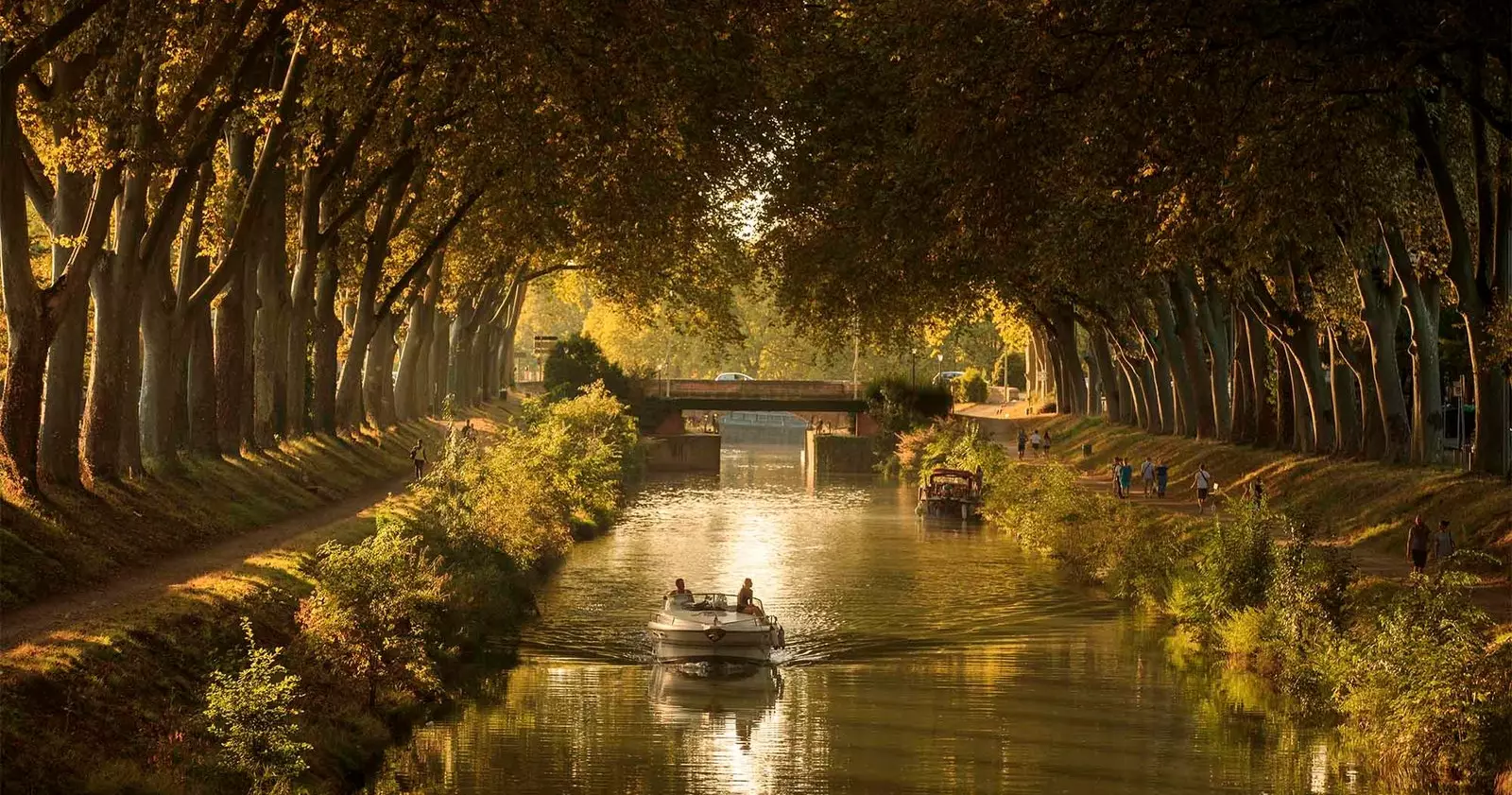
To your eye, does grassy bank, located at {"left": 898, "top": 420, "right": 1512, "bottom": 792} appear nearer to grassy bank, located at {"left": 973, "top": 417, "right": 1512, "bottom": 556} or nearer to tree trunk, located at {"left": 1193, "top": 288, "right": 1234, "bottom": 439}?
grassy bank, located at {"left": 973, "top": 417, "right": 1512, "bottom": 556}

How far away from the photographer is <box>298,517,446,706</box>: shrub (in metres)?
25.4

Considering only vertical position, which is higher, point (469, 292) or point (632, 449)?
point (469, 292)

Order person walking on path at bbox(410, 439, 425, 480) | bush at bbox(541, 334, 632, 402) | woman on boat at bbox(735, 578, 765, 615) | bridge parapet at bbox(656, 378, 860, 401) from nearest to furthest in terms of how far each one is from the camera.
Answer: woman on boat at bbox(735, 578, 765, 615) → person walking on path at bbox(410, 439, 425, 480) → bush at bbox(541, 334, 632, 402) → bridge parapet at bbox(656, 378, 860, 401)

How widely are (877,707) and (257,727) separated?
11150mm

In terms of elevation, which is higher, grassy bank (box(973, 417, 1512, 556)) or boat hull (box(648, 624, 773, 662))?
grassy bank (box(973, 417, 1512, 556))

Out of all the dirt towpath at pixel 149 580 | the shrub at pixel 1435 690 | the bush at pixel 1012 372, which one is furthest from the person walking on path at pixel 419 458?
the bush at pixel 1012 372

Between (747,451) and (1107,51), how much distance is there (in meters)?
116

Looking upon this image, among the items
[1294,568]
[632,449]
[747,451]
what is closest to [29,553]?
[1294,568]

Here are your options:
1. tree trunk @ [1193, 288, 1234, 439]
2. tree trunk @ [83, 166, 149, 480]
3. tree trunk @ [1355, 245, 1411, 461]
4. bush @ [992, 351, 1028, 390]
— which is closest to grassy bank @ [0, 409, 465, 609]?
tree trunk @ [83, 166, 149, 480]

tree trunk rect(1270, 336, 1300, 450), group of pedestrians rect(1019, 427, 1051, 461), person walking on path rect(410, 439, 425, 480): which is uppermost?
tree trunk rect(1270, 336, 1300, 450)

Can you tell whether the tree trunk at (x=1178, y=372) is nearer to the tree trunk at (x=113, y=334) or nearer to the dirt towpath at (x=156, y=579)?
the dirt towpath at (x=156, y=579)

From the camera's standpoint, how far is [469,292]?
70.8 metres

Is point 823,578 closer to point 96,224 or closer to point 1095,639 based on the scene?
point 1095,639

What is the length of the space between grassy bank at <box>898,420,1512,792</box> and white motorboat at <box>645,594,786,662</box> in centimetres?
846
